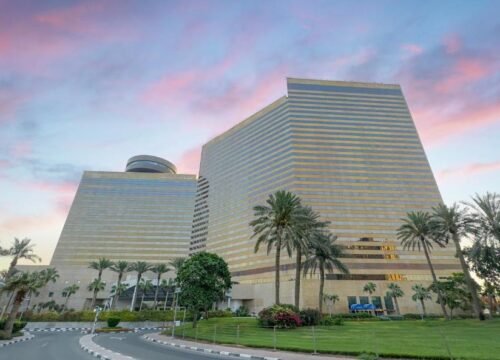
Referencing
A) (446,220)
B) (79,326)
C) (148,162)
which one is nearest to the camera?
(446,220)

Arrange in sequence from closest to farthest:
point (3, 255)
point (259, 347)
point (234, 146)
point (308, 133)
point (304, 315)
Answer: point (259, 347), point (304, 315), point (3, 255), point (308, 133), point (234, 146)

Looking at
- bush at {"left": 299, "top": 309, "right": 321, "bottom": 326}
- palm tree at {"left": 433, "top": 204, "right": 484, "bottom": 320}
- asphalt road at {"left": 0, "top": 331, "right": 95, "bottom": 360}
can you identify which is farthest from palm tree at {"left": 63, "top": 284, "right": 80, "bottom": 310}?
palm tree at {"left": 433, "top": 204, "right": 484, "bottom": 320}

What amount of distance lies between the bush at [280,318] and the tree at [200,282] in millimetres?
10631

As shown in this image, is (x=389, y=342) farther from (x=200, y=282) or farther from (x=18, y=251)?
(x=18, y=251)

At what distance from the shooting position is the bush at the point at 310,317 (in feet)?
122

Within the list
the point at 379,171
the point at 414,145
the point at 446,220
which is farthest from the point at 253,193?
the point at 446,220

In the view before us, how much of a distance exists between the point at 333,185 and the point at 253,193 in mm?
35264

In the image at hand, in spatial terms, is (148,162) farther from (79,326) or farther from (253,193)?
(79,326)

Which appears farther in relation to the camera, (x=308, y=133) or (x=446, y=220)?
(x=308, y=133)

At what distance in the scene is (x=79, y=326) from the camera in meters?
55.7

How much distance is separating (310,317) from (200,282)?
17.4m

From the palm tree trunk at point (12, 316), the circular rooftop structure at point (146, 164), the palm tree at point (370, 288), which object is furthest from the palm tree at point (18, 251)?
the circular rooftop structure at point (146, 164)

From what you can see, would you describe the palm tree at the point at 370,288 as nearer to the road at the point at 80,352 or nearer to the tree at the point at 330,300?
the tree at the point at 330,300

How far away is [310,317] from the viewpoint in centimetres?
3784
